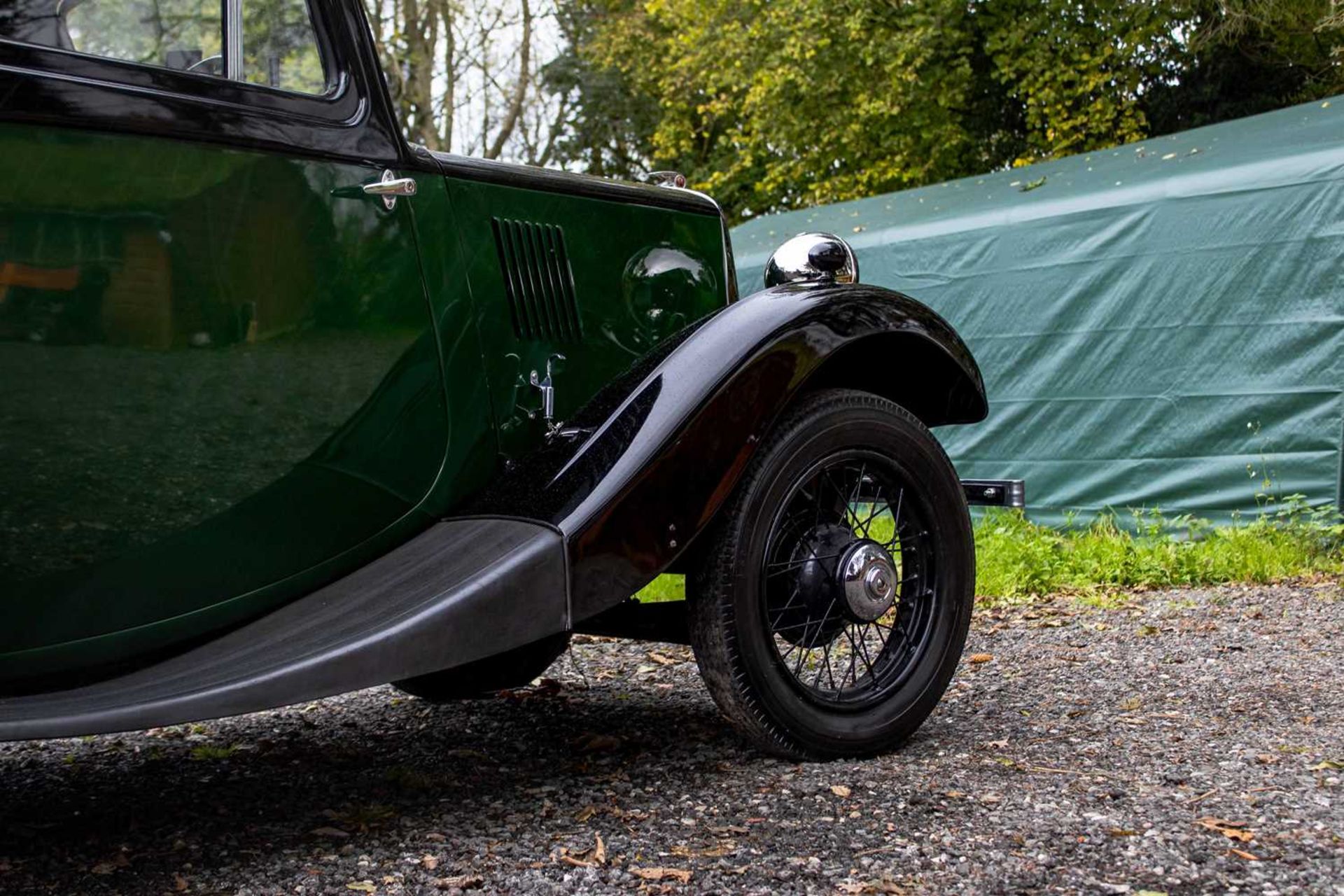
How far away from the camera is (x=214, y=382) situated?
96.9 inches

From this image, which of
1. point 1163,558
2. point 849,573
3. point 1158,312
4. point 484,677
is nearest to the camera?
point 849,573

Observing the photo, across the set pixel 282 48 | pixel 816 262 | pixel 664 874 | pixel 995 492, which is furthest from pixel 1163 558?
pixel 282 48

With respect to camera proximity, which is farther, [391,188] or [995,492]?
[995,492]

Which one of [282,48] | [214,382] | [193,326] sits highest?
[282,48]

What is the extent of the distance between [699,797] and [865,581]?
0.63 meters

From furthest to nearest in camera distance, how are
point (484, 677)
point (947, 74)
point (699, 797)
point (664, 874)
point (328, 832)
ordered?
point (947, 74) → point (484, 677) → point (699, 797) → point (328, 832) → point (664, 874)

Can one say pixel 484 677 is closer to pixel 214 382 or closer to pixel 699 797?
pixel 699 797

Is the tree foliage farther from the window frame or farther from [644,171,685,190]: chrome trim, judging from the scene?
the window frame

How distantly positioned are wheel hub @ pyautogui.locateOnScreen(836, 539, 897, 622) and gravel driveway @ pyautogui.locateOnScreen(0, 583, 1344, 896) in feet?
1.17

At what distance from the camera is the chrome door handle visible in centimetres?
271

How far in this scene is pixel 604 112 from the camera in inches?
906

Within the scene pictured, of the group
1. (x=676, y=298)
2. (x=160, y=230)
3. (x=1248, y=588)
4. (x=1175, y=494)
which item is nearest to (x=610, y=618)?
(x=676, y=298)

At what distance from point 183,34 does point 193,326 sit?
60cm

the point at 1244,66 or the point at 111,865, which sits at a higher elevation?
the point at 1244,66
